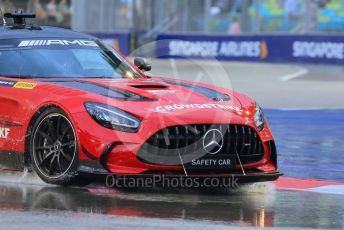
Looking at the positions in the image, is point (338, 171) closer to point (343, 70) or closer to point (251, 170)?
point (251, 170)

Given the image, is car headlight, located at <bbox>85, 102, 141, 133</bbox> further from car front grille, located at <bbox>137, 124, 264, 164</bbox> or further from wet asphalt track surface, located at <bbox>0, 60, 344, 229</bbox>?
wet asphalt track surface, located at <bbox>0, 60, 344, 229</bbox>

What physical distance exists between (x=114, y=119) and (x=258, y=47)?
76.2 feet

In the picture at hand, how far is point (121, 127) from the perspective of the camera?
740cm

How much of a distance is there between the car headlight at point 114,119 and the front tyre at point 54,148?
Result: 0.84 feet

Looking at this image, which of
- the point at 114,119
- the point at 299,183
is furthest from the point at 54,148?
the point at 299,183

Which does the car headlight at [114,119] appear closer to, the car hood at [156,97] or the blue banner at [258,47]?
the car hood at [156,97]

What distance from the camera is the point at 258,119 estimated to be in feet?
26.3

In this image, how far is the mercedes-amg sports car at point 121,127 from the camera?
7.39 metres

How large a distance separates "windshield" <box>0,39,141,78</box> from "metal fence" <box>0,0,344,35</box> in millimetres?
20597

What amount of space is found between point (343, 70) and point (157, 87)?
19.9 m

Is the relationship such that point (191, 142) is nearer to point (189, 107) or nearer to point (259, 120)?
point (189, 107)

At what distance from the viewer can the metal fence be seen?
29984 mm

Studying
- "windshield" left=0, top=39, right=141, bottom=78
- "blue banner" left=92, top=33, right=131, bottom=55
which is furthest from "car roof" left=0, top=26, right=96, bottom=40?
"blue banner" left=92, top=33, right=131, bottom=55

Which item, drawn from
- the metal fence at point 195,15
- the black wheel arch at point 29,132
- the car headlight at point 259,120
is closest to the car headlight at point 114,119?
the black wheel arch at point 29,132
